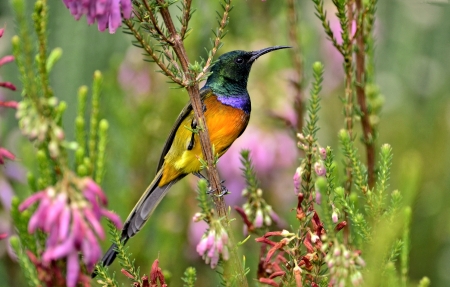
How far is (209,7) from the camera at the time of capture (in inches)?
126

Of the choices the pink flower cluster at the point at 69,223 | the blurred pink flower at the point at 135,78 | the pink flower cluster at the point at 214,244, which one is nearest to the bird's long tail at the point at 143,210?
the pink flower cluster at the point at 214,244

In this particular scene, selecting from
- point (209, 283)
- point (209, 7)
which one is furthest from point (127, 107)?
point (209, 283)

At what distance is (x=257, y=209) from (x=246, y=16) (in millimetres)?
1851

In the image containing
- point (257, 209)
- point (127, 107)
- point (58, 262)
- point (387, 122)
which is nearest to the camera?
point (58, 262)

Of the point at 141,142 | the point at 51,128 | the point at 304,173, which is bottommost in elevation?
the point at 141,142

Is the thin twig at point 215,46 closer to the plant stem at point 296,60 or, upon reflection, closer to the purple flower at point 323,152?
the purple flower at point 323,152

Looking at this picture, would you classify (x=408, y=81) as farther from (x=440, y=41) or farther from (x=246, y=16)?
(x=246, y=16)

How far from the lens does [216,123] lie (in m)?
2.06

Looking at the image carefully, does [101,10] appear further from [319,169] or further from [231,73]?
[231,73]

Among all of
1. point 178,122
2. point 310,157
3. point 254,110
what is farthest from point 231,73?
point 310,157

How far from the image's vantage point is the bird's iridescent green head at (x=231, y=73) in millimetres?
2092

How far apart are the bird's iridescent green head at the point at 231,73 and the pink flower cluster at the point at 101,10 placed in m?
1.02

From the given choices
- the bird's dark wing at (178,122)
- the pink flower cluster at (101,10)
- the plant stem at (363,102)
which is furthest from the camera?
the bird's dark wing at (178,122)

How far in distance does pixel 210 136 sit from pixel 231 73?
0.73 feet
